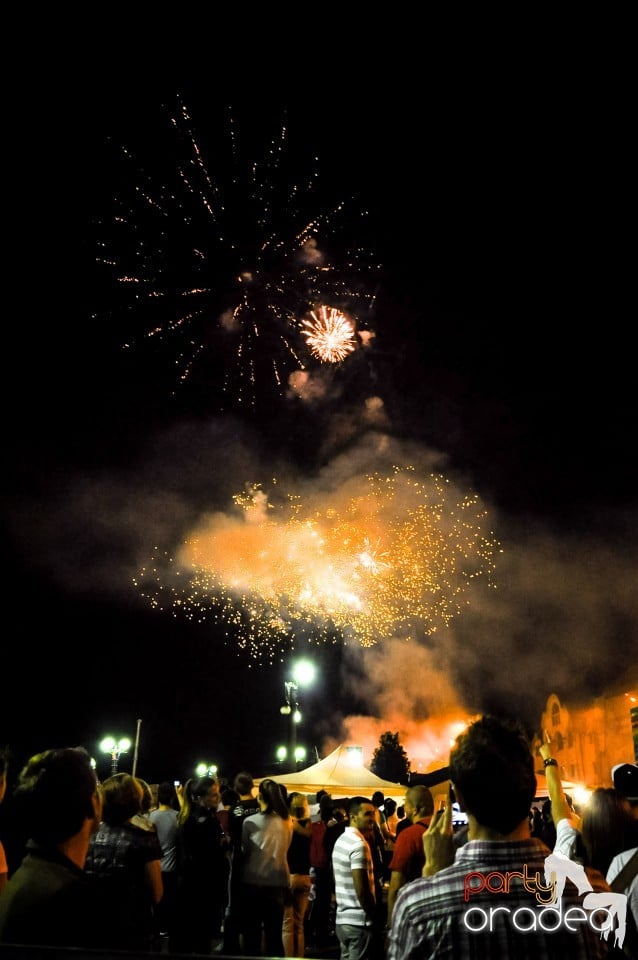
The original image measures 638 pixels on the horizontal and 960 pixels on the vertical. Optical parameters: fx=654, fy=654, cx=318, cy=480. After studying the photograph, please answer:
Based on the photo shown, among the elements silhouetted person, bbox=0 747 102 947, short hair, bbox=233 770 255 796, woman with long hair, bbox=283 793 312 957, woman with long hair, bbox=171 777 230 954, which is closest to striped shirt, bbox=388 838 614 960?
silhouetted person, bbox=0 747 102 947

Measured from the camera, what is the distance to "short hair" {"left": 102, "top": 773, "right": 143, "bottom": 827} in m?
4.76

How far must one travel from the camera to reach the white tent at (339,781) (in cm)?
1700

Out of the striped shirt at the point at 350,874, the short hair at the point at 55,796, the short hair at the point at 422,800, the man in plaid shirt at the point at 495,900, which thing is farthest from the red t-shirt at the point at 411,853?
the short hair at the point at 55,796

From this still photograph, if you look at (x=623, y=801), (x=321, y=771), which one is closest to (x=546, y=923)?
(x=623, y=801)

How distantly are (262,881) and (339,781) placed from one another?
1110cm

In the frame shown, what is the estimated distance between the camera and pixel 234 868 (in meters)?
6.80

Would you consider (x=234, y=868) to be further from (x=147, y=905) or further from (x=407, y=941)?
(x=407, y=941)

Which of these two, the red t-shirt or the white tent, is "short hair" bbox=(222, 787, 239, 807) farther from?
the white tent

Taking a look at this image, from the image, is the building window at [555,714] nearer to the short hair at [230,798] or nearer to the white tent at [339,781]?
the white tent at [339,781]

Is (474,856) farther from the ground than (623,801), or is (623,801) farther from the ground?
(623,801)

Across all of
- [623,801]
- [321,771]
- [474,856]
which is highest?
[321,771]

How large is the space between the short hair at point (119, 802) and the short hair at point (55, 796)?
2201 mm

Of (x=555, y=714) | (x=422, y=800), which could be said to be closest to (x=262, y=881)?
(x=422, y=800)

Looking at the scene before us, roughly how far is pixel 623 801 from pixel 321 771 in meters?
15.4
